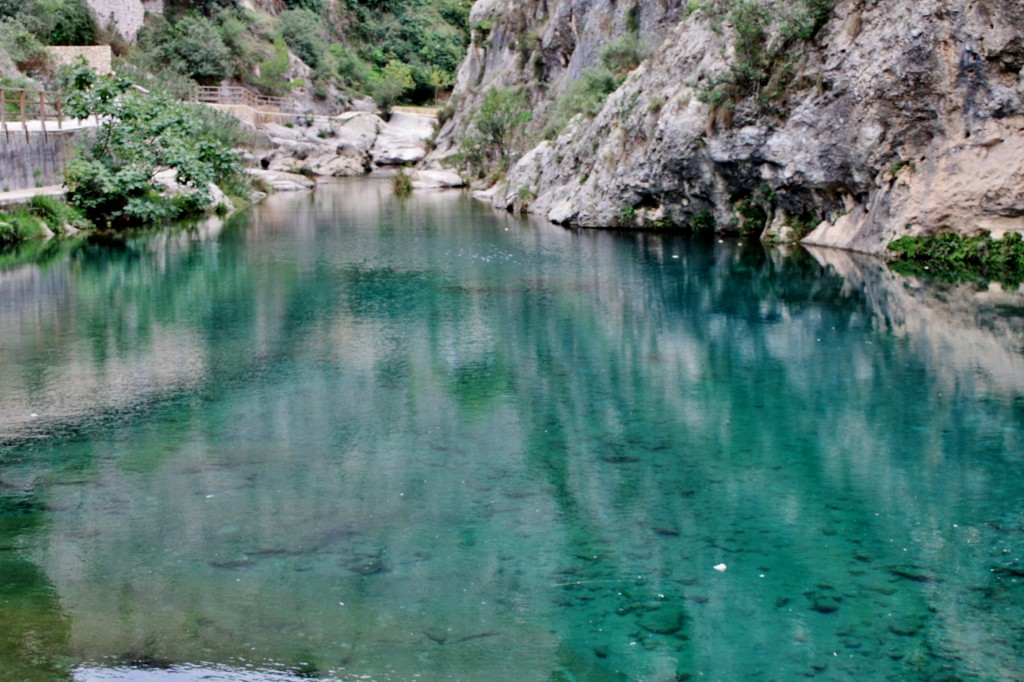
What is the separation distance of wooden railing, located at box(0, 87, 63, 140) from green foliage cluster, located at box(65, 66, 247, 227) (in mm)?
874

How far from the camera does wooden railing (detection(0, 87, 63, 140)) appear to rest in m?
30.0

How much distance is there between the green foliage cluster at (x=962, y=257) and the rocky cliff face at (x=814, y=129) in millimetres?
289

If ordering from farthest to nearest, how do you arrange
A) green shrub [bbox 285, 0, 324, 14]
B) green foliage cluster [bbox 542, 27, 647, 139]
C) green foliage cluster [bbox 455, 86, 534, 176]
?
green shrub [bbox 285, 0, 324, 14] → green foliage cluster [bbox 455, 86, 534, 176] → green foliage cluster [bbox 542, 27, 647, 139]

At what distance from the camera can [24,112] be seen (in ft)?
101

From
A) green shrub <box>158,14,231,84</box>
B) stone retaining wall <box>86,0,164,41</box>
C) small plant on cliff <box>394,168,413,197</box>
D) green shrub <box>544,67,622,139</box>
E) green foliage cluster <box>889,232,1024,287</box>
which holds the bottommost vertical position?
green foliage cluster <box>889,232,1024,287</box>

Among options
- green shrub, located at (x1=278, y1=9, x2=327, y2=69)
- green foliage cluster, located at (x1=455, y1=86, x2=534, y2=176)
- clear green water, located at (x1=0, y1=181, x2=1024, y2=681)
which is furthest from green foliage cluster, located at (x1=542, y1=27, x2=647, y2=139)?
green shrub, located at (x1=278, y1=9, x2=327, y2=69)

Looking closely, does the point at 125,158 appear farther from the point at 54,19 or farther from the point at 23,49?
the point at 54,19

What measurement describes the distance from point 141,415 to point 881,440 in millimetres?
8192

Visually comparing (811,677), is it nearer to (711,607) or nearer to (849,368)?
(711,607)

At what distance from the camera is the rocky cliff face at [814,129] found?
72.5ft

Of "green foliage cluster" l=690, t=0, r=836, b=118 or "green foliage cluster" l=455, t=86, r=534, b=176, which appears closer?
"green foliage cluster" l=690, t=0, r=836, b=118

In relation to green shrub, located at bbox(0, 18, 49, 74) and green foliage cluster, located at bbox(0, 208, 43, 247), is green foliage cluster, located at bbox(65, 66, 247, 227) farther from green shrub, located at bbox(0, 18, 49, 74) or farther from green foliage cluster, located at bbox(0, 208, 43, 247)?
green shrub, located at bbox(0, 18, 49, 74)

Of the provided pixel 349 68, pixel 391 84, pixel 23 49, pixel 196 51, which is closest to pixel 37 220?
pixel 23 49

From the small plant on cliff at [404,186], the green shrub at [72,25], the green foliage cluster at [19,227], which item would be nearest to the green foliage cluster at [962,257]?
the green foliage cluster at [19,227]
